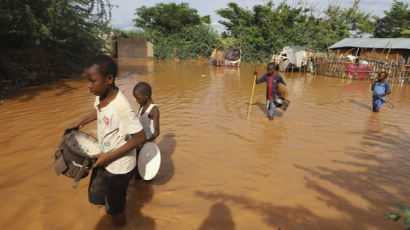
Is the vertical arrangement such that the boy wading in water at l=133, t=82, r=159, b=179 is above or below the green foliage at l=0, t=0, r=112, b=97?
below

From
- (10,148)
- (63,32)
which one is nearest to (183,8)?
(63,32)

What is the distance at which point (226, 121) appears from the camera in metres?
6.09

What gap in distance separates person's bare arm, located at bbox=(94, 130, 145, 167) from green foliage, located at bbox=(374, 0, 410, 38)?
30.5m

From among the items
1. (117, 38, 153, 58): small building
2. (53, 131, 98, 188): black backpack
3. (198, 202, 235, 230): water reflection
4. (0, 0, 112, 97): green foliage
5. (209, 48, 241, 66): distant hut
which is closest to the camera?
(53, 131, 98, 188): black backpack

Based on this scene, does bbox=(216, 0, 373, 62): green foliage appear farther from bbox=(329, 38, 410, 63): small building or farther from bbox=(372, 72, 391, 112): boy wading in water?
bbox=(372, 72, 391, 112): boy wading in water

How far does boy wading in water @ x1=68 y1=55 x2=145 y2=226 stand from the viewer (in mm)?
1910

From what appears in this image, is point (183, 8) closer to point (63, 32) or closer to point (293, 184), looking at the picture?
point (63, 32)

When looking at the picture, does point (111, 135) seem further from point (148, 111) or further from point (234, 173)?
point (234, 173)

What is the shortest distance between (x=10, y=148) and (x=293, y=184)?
4.50 m

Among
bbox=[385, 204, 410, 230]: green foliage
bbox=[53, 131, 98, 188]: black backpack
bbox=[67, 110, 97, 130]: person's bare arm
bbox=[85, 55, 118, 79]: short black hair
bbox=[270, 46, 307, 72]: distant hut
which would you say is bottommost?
bbox=[53, 131, 98, 188]: black backpack

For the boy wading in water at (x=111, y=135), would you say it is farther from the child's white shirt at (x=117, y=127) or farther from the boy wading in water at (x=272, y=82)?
the boy wading in water at (x=272, y=82)

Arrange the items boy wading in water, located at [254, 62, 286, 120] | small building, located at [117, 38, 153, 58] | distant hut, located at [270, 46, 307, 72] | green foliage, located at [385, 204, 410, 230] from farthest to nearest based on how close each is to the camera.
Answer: small building, located at [117, 38, 153, 58]
distant hut, located at [270, 46, 307, 72]
boy wading in water, located at [254, 62, 286, 120]
green foliage, located at [385, 204, 410, 230]

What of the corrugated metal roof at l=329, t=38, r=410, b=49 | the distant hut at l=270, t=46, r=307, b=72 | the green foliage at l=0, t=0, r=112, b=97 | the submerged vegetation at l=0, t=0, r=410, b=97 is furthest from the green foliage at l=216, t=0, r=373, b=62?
the green foliage at l=0, t=0, r=112, b=97

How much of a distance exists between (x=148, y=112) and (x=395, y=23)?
1327 inches
